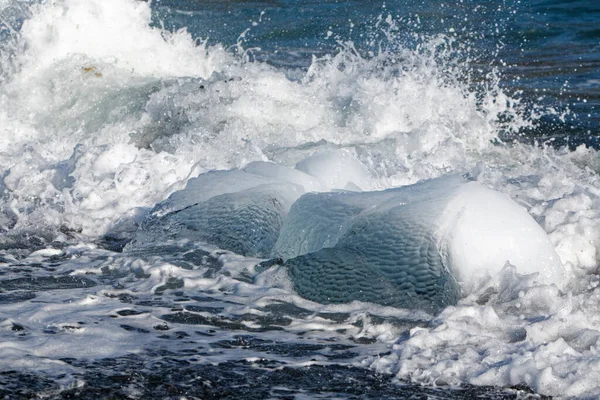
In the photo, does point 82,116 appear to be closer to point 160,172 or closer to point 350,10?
point 160,172

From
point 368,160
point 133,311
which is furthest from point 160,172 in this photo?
point 133,311

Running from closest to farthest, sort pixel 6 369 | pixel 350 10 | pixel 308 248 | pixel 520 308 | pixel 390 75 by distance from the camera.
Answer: pixel 6 369
pixel 520 308
pixel 308 248
pixel 390 75
pixel 350 10

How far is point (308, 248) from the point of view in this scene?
4.07 metres

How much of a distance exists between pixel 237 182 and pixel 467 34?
8084 millimetres

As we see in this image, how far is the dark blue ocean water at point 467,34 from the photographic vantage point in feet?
30.0

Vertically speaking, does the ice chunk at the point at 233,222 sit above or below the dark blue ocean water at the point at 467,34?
below

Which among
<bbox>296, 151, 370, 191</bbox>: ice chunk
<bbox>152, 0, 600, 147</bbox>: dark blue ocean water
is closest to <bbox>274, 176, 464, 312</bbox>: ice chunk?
<bbox>296, 151, 370, 191</bbox>: ice chunk

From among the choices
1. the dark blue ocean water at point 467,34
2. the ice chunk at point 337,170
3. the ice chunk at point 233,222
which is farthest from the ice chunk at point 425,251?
the dark blue ocean water at point 467,34

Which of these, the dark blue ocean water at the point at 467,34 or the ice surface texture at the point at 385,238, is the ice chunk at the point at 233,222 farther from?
the dark blue ocean water at the point at 467,34

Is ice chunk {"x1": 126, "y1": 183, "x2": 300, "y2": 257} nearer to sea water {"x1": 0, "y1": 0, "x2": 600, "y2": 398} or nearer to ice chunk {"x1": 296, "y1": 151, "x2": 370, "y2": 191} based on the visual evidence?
sea water {"x1": 0, "y1": 0, "x2": 600, "y2": 398}

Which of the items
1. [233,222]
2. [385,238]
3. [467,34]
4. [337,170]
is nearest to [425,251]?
[385,238]

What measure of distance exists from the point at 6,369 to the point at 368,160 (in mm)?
3341

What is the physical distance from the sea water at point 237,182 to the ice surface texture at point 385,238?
0.09 m

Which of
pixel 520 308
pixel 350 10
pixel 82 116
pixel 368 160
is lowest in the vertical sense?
pixel 520 308
